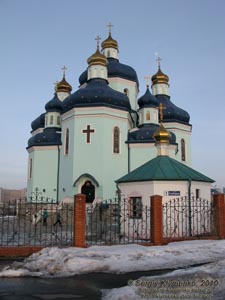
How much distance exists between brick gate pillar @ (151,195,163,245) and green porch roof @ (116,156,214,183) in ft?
10.1

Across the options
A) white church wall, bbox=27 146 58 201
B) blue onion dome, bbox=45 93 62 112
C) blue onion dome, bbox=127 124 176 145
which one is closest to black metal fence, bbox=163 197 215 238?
blue onion dome, bbox=127 124 176 145

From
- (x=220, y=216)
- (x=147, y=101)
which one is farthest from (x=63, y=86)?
(x=220, y=216)

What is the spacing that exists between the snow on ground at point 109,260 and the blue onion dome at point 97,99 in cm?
1378

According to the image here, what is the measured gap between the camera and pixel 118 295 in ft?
15.5

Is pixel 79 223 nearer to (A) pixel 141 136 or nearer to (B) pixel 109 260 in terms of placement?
(B) pixel 109 260

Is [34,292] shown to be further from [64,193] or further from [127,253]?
[64,193]

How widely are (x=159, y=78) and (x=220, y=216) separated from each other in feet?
69.2

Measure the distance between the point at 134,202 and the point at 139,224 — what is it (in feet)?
3.43

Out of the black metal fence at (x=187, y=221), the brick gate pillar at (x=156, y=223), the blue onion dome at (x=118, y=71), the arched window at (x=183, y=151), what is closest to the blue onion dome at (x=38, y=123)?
the blue onion dome at (x=118, y=71)

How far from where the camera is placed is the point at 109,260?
282 inches

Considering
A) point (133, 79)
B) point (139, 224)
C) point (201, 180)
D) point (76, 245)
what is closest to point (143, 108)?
point (133, 79)

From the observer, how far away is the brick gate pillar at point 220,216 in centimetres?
1033

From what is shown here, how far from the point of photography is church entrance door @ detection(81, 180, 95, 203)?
19953 mm

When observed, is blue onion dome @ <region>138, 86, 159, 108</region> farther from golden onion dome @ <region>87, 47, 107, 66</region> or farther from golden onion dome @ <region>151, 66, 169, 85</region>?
golden onion dome @ <region>151, 66, 169, 85</region>
